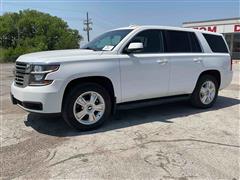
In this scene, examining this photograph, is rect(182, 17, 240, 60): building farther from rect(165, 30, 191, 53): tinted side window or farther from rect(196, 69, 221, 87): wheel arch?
rect(165, 30, 191, 53): tinted side window

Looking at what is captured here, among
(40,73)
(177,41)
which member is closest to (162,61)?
(177,41)

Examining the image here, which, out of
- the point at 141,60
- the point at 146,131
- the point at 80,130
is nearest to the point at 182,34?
the point at 141,60

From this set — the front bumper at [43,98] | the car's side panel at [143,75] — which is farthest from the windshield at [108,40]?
the front bumper at [43,98]

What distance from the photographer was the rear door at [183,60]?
226 inches

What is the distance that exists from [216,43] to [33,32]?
43573 millimetres

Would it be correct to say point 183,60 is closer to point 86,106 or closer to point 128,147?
point 86,106

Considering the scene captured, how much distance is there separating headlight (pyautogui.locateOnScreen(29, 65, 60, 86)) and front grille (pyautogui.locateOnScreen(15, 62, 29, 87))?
0.53ft

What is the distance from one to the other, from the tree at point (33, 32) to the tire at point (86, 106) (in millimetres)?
35547

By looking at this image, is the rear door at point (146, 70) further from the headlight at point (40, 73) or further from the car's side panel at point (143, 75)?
the headlight at point (40, 73)

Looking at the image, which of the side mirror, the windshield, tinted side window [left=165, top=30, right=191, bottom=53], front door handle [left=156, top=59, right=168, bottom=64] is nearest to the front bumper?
the windshield

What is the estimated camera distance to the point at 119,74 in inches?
195

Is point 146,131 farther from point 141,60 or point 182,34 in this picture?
point 182,34

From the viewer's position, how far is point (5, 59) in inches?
1305

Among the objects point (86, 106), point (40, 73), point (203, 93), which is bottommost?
point (203, 93)
